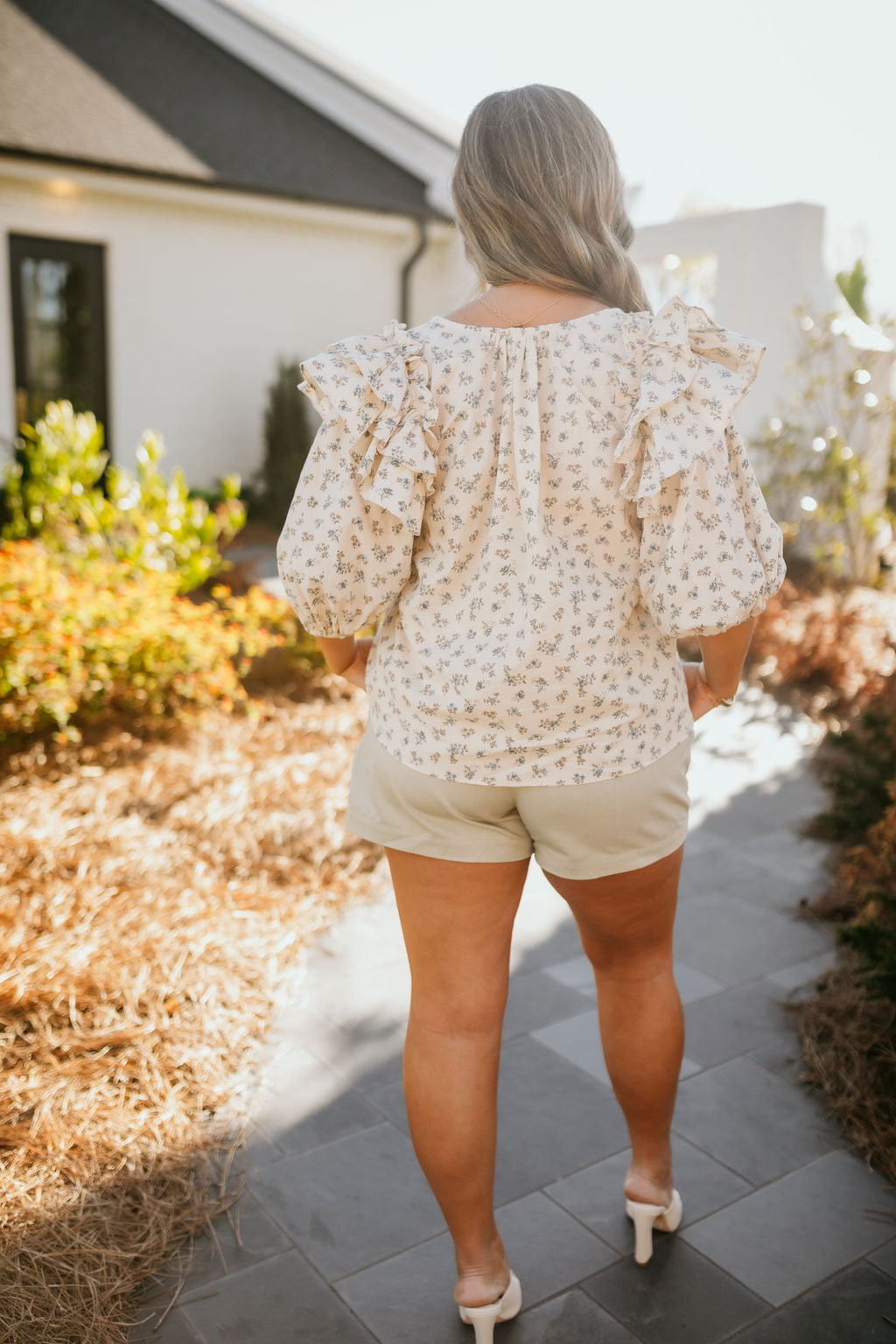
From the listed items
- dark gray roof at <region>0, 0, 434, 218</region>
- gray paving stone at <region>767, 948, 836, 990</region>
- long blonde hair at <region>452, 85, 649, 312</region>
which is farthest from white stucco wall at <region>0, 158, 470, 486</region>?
long blonde hair at <region>452, 85, 649, 312</region>

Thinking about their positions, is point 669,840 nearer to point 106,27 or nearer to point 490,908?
point 490,908

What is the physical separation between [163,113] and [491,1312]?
1015cm

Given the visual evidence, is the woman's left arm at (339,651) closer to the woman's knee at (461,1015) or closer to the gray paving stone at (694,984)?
the woman's knee at (461,1015)

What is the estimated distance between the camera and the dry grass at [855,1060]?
2.27 metres

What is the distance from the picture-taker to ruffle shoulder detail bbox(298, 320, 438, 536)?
1449 mm

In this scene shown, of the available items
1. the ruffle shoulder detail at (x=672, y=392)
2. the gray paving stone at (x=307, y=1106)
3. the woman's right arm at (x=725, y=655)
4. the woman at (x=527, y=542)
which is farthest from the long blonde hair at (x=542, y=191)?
the gray paving stone at (x=307, y=1106)

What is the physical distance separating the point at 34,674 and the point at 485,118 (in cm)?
320

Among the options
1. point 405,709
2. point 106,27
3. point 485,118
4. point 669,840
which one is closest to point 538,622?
point 405,709

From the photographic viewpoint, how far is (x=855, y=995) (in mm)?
2705

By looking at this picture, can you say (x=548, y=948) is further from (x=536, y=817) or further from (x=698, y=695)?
(x=536, y=817)

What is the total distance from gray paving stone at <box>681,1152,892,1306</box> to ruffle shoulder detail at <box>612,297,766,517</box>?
136cm

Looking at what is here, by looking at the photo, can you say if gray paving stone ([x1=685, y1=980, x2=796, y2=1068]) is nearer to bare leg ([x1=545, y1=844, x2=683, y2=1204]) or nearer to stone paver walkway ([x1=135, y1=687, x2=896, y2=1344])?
stone paver walkway ([x1=135, y1=687, x2=896, y2=1344])

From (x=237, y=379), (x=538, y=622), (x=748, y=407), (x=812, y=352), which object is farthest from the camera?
(x=237, y=379)

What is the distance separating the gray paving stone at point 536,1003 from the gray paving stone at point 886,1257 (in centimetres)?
94
